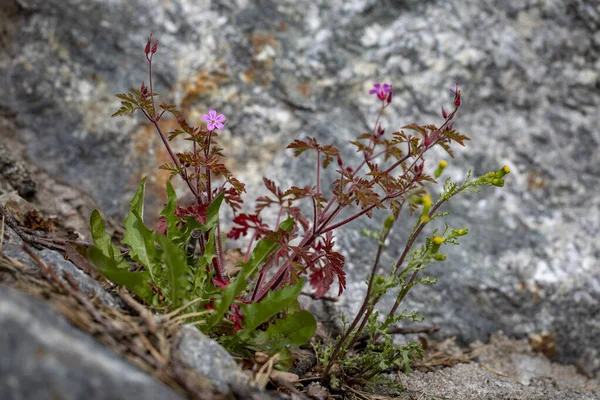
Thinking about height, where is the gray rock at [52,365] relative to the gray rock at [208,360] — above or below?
below

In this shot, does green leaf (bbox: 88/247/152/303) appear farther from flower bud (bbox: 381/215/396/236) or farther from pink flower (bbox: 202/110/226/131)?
flower bud (bbox: 381/215/396/236)

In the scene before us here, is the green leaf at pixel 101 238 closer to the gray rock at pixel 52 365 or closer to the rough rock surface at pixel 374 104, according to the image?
the rough rock surface at pixel 374 104

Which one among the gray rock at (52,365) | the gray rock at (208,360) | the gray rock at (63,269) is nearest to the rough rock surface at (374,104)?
the gray rock at (63,269)

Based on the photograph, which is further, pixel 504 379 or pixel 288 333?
pixel 504 379

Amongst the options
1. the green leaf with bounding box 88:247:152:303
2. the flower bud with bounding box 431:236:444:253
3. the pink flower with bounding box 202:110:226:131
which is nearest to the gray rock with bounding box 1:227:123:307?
the green leaf with bounding box 88:247:152:303

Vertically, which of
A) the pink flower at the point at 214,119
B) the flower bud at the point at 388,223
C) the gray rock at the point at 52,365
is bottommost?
the gray rock at the point at 52,365

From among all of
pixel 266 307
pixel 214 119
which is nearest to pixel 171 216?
pixel 214 119

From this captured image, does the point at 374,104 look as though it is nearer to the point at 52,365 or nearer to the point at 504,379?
the point at 504,379
